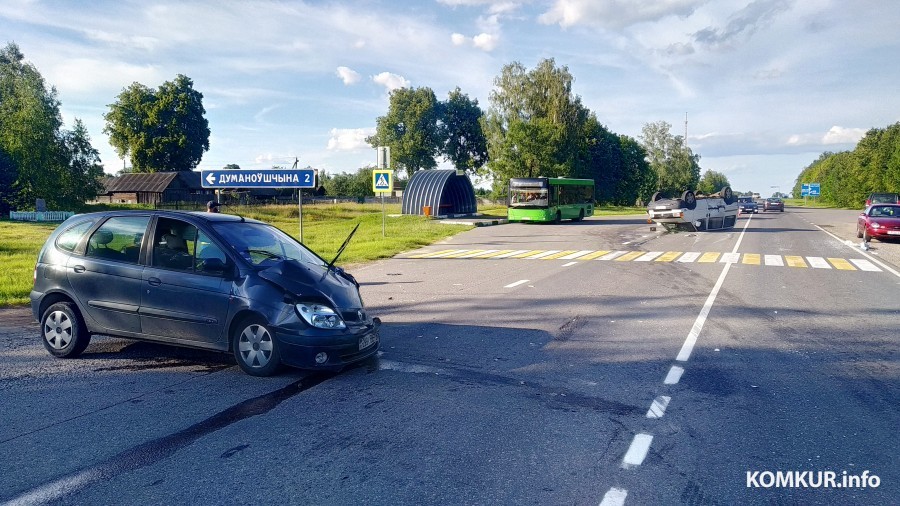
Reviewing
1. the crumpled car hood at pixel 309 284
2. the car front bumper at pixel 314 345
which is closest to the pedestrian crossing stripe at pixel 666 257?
the crumpled car hood at pixel 309 284

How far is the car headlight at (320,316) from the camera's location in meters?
6.15

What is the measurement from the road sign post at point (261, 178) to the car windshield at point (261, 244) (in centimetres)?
826

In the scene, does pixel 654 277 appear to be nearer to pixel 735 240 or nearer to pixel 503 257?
pixel 503 257

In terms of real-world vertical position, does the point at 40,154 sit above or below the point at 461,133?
below

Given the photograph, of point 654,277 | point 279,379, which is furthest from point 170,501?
point 654,277

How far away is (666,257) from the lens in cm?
1981

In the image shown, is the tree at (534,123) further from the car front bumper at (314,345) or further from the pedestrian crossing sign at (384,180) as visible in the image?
the car front bumper at (314,345)

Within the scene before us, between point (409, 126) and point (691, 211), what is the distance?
68592 mm

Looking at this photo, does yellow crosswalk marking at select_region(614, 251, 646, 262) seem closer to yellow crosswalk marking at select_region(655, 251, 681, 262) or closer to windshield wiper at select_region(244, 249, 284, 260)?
yellow crosswalk marking at select_region(655, 251, 681, 262)

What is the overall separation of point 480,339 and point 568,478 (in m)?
4.20

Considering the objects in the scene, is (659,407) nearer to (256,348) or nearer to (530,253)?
(256,348)

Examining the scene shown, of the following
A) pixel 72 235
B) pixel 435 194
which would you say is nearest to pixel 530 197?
pixel 435 194

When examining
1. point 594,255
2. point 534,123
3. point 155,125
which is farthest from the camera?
point 155,125

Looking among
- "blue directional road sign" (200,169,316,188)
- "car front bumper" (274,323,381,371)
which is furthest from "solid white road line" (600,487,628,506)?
"blue directional road sign" (200,169,316,188)
